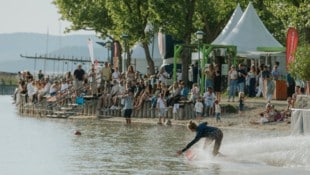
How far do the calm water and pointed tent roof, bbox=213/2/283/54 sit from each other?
35.0 feet

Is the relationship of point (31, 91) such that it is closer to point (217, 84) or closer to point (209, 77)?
point (209, 77)

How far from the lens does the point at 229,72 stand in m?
45.4

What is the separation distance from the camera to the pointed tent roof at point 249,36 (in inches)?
1948

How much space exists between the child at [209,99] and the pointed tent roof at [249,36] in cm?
656

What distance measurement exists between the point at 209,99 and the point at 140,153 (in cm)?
1410

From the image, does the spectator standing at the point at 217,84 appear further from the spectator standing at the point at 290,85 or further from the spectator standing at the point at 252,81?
the spectator standing at the point at 290,85

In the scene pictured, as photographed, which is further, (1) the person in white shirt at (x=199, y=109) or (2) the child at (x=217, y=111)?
(1) the person in white shirt at (x=199, y=109)

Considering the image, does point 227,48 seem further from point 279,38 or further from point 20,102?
point 279,38

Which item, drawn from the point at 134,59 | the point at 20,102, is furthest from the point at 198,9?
the point at 20,102

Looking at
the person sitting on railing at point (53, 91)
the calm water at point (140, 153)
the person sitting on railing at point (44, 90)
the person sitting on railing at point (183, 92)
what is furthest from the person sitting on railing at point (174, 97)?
the person sitting on railing at point (44, 90)

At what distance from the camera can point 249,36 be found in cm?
4988

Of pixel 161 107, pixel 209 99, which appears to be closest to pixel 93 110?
pixel 161 107

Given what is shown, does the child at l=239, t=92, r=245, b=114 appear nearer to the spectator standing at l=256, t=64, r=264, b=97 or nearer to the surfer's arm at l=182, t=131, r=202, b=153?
the spectator standing at l=256, t=64, r=264, b=97

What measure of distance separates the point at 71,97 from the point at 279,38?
21.0 m
